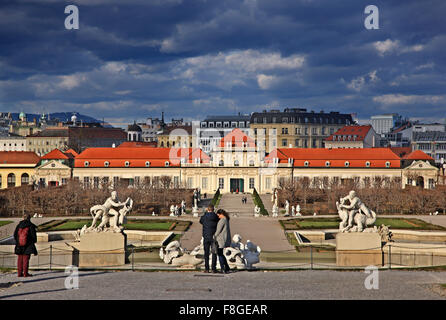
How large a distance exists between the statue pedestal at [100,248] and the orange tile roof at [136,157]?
192ft

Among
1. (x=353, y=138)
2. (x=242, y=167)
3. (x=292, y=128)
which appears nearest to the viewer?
(x=242, y=167)

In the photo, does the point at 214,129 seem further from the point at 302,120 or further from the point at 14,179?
the point at 14,179

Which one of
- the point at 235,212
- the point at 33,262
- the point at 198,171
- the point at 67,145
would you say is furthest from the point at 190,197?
the point at 67,145

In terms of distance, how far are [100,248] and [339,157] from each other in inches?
2465

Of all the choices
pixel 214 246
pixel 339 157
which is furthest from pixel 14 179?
pixel 214 246

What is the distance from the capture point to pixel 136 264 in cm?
2255

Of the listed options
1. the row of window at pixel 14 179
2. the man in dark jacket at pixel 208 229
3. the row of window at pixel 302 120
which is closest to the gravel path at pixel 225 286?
the man in dark jacket at pixel 208 229

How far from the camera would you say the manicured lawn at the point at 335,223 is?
42938 millimetres

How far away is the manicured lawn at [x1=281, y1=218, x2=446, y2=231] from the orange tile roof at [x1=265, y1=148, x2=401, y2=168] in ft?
108

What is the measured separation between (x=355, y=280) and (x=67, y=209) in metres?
41.5

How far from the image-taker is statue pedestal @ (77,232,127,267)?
76.2ft

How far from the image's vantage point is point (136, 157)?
83250mm

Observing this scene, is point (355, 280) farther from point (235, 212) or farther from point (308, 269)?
point (235, 212)

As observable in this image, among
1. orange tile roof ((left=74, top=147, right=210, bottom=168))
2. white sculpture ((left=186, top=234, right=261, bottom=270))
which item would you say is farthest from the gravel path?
orange tile roof ((left=74, top=147, right=210, bottom=168))
